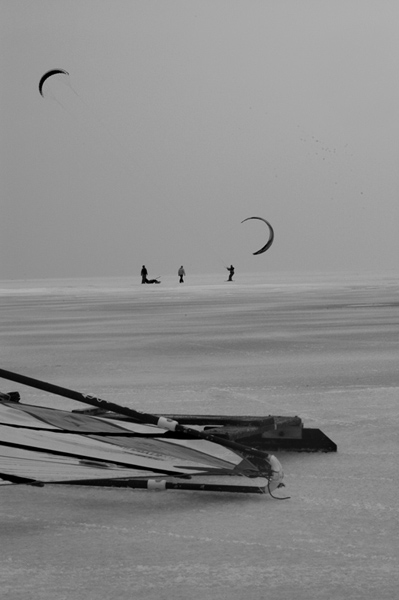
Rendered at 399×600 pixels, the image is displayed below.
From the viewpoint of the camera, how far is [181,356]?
15266 millimetres

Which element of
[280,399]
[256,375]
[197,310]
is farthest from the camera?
[197,310]

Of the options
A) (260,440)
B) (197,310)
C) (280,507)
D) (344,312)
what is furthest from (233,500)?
(197,310)

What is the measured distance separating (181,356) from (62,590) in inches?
438

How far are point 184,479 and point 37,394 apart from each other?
4.75 m

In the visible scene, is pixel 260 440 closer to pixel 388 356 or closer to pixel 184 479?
pixel 184 479

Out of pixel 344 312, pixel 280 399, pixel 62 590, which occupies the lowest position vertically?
pixel 62 590

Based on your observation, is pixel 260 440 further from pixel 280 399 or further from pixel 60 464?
pixel 280 399

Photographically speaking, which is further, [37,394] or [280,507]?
[37,394]

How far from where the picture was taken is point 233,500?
19.1 feet

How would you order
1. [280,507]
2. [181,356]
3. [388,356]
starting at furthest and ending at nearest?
[181,356], [388,356], [280,507]

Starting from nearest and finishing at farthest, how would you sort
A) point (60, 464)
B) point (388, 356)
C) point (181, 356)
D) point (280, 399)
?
point (60, 464) < point (280, 399) < point (388, 356) < point (181, 356)

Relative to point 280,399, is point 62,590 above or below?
below

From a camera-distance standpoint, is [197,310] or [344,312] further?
[197,310]

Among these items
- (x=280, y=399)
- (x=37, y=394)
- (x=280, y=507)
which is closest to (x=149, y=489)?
(x=280, y=507)
